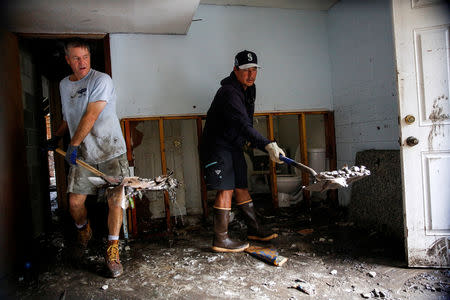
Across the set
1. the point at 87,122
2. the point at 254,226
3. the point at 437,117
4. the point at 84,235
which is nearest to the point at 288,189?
the point at 254,226

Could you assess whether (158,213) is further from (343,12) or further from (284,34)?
(343,12)

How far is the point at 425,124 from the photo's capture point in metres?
1.96

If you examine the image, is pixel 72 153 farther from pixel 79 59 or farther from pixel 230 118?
pixel 230 118

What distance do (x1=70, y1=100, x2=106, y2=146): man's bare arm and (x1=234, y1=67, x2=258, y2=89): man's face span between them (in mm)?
1162

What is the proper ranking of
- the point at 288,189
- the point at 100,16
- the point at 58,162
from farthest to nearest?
1. the point at 58,162
2. the point at 288,189
3. the point at 100,16

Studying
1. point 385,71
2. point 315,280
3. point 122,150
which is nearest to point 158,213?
point 122,150

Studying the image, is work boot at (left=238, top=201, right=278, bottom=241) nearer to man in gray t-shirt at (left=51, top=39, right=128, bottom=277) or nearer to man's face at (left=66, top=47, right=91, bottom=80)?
man in gray t-shirt at (left=51, top=39, right=128, bottom=277)

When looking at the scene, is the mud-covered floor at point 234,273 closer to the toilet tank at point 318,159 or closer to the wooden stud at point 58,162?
the toilet tank at point 318,159

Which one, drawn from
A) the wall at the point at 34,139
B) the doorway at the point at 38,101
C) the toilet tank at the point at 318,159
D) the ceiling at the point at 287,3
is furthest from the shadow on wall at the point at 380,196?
the wall at the point at 34,139

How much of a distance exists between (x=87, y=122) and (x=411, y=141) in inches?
Result: 91.5

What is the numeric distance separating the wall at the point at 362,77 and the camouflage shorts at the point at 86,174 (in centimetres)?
244

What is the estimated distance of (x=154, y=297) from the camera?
71.5 inches

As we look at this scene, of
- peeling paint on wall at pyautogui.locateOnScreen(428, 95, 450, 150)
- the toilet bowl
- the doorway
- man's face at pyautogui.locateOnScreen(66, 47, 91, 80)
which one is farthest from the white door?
the doorway

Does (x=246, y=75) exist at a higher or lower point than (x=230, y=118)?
higher
